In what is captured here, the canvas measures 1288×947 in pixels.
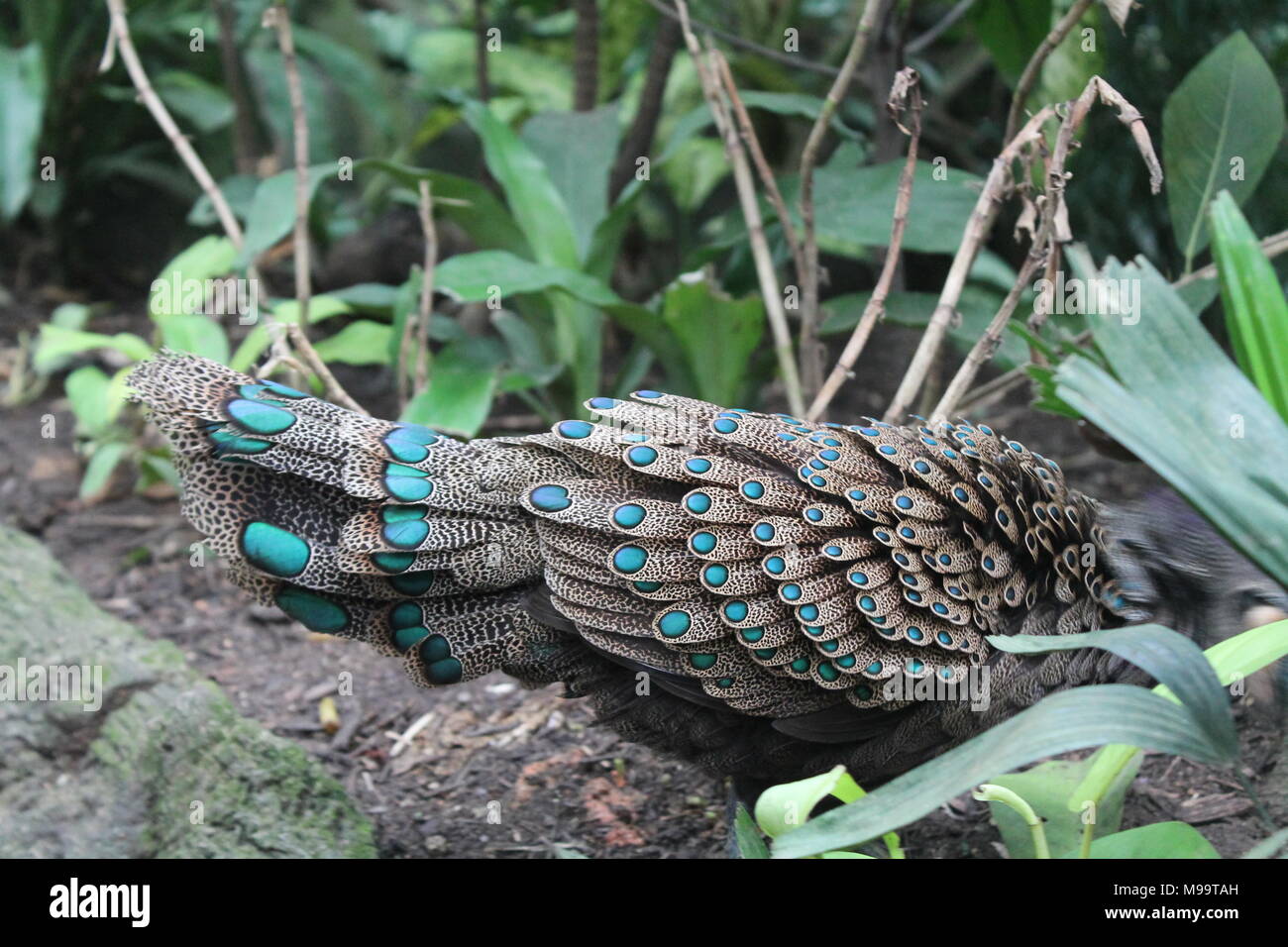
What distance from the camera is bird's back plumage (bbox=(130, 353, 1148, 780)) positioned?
8.00ft

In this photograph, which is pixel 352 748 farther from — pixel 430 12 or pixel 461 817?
pixel 430 12

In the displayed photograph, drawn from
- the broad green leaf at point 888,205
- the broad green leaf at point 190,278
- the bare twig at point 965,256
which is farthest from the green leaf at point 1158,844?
the broad green leaf at point 190,278

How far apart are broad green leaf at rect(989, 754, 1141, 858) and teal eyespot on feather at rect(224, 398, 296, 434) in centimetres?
162

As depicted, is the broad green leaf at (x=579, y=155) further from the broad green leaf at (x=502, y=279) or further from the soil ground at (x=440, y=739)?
the soil ground at (x=440, y=739)

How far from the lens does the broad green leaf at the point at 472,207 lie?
3.85m

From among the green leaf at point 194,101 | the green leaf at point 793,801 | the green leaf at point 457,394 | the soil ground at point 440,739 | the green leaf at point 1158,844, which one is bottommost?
the soil ground at point 440,739

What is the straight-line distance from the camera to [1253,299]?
211cm

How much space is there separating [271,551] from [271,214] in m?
1.80

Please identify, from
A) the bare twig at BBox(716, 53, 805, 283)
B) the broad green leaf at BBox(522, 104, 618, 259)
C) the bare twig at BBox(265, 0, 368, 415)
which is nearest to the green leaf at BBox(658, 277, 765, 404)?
the bare twig at BBox(716, 53, 805, 283)

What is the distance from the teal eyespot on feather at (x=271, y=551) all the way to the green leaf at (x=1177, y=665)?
1.41 m

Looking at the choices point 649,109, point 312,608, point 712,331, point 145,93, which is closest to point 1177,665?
point 312,608

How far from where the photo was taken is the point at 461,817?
10.0 ft

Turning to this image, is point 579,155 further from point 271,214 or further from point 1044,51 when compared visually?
point 1044,51
